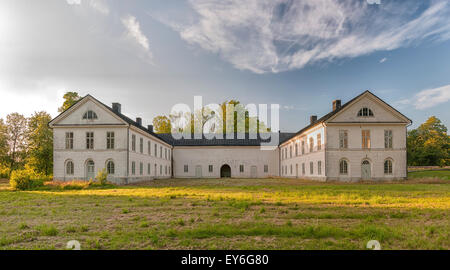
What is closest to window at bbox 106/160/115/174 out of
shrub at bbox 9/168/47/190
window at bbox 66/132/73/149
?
window at bbox 66/132/73/149

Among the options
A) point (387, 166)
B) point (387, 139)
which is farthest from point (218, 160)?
point (387, 139)

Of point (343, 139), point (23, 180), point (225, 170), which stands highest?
point (343, 139)

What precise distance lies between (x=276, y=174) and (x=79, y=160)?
3007 cm

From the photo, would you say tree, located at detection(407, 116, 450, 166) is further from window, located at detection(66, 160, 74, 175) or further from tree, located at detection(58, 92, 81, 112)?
tree, located at detection(58, 92, 81, 112)

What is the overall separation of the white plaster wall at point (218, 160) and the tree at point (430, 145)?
29.1 meters

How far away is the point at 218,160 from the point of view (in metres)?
46.8

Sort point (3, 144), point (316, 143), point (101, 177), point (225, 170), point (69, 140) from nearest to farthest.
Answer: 1. point (101, 177)
2. point (69, 140)
3. point (316, 143)
4. point (3, 144)
5. point (225, 170)

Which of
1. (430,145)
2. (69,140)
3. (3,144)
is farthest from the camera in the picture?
(430,145)

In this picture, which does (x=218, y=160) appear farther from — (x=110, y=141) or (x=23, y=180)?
(x=23, y=180)

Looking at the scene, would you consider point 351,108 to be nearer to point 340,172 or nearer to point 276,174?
point 340,172

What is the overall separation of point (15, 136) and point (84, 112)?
26223 millimetres

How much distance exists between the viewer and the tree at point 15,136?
4450 centimetres
